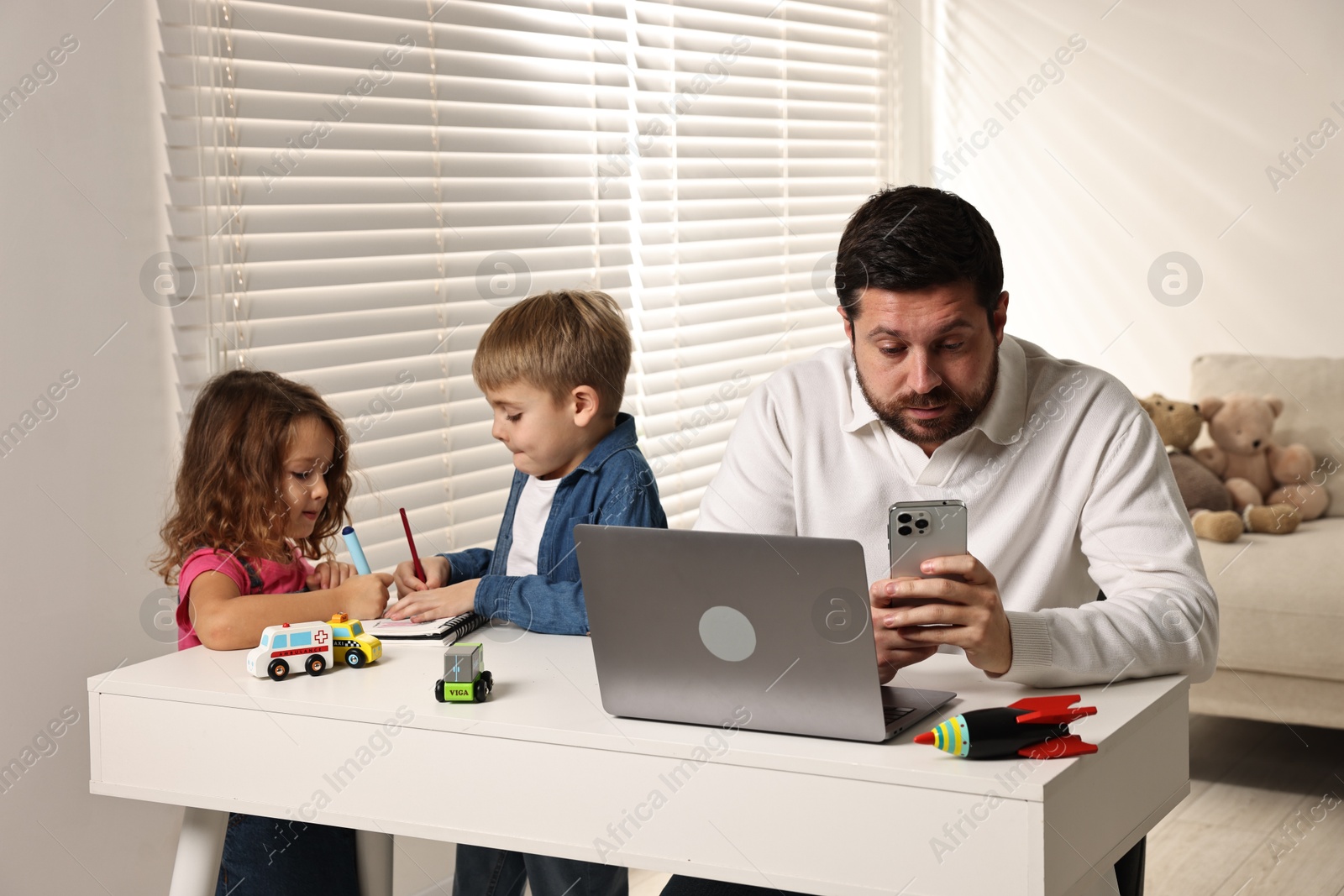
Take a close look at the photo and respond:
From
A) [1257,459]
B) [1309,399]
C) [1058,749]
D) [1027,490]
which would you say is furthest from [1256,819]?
[1058,749]

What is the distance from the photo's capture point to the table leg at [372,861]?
1708 mm

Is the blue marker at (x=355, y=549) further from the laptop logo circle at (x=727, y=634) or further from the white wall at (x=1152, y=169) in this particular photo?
the white wall at (x=1152, y=169)

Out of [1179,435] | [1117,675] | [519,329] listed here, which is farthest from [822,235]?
[1117,675]

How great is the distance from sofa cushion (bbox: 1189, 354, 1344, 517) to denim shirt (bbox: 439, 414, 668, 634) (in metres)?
2.41

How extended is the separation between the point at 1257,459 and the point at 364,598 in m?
2.65

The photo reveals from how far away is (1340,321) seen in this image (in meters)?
3.61

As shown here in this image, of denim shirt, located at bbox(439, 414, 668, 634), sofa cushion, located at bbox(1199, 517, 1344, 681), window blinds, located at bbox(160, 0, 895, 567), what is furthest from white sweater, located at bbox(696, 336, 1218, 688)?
sofa cushion, located at bbox(1199, 517, 1344, 681)

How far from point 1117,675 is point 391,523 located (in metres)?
1.46

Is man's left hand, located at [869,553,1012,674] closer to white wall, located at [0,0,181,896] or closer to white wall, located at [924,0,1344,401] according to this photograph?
white wall, located at [0,0,181,896]

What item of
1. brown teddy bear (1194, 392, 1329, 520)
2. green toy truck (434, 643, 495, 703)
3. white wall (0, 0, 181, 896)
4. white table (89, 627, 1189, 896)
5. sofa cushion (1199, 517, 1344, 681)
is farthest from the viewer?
brown teddy bear (1194, 392, 1329, 520)

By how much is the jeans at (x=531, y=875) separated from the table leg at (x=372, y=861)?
0.12 meters

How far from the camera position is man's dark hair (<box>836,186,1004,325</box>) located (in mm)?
1468

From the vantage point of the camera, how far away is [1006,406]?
157cm

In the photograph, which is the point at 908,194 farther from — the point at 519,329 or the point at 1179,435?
the point at 1179,435
